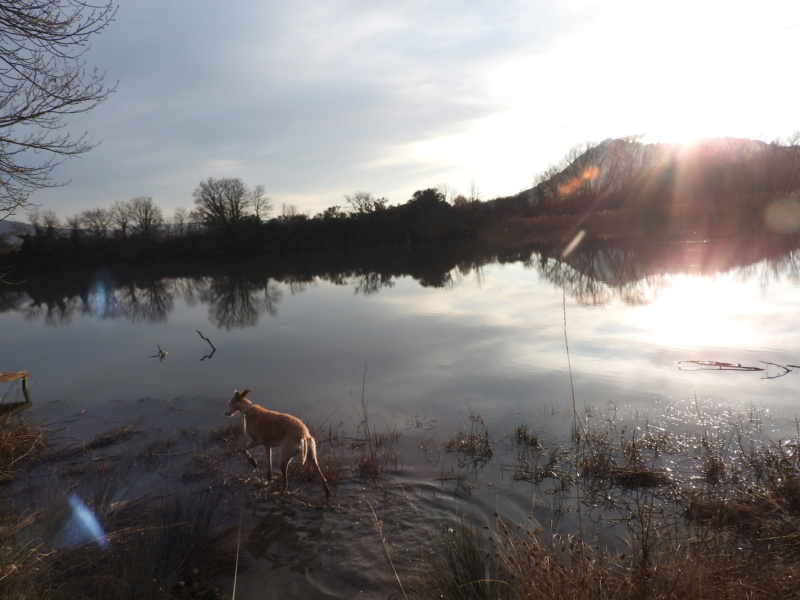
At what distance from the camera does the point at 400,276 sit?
31.7 meters

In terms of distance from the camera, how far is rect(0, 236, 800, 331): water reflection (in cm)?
2069

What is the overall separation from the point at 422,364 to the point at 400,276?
787 inches

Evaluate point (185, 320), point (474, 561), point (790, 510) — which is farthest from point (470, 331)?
point (185, 320)

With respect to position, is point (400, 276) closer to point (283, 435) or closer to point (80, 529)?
point (283, 435)

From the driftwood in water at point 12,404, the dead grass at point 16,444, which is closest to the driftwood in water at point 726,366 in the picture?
the dead grass at point 16,444

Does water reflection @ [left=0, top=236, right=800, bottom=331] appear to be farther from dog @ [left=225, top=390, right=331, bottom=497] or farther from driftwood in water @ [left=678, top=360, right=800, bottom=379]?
dog @ [left=225, top=390, right=331, bottom=497]

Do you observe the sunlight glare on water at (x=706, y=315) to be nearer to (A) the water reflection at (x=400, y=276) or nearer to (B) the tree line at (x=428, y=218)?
(A) the water reflection at (x=400, y=276)

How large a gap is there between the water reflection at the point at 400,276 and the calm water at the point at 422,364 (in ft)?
0.97

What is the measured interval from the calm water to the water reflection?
0.30m

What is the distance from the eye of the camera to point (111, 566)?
12.8ft

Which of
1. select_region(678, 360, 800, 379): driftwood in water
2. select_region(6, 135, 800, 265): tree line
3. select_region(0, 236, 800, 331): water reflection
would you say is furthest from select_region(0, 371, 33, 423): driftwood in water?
select_region(6, 135, 800, 265): tree line

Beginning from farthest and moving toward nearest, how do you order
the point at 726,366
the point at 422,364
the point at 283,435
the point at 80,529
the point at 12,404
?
the point at 422,364, the point at 12,404, the point at 726,366, the point at 283,435, the point at 80,529

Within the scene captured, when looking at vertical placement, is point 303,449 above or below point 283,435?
below

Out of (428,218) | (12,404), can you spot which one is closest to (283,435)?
(12,404)
